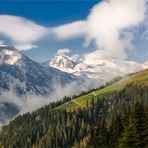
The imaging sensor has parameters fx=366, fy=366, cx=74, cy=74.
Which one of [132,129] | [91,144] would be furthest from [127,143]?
[91,144]

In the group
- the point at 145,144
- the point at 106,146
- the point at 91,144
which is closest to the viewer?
the point at 145,144

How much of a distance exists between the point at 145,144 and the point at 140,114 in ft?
22.3

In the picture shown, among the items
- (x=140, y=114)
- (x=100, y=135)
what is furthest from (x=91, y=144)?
(x=140, y=114)

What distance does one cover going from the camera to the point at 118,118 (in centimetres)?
9244

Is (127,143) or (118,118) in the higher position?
(118,118)

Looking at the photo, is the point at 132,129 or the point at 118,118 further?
the point at 118,118

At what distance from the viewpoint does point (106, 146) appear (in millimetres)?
84250

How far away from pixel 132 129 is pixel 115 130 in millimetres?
17607

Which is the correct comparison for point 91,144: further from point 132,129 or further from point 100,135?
point 132,129

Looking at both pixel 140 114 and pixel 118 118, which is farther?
pixel 118 118

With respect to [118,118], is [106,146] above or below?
below

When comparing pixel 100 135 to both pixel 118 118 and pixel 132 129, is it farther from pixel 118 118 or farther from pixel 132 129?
pixel 132 129

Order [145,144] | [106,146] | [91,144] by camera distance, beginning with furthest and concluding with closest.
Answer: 1. [91,144]
2. [106,146]
3. [145,144]

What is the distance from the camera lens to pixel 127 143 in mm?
72562
